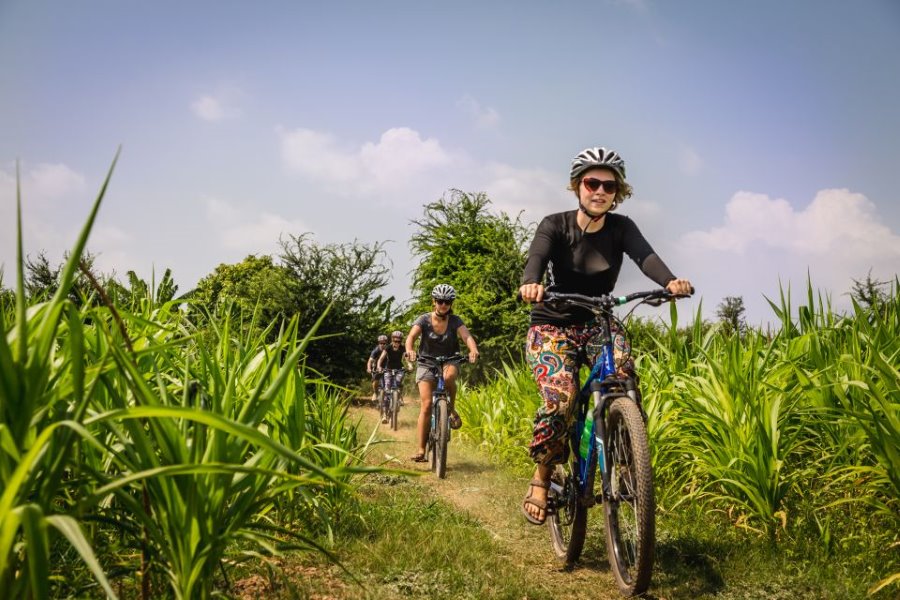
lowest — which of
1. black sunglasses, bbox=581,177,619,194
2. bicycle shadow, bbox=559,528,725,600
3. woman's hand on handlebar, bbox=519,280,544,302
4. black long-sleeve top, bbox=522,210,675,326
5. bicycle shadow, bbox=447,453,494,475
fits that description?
bicycle shadow, bbox=559,528,725,600

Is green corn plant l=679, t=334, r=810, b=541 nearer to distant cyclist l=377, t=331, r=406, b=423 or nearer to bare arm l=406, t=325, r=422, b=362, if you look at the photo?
bare arm l=406, t=325, r=422, b=362

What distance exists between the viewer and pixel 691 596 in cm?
333

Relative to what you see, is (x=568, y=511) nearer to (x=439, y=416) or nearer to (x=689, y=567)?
(x=689, y=567)

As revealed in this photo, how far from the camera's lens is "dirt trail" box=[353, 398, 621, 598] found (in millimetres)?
3570

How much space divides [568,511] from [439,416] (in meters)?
3.98

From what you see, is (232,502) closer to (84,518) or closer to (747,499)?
(84,518)

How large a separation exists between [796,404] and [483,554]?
244 centimetres

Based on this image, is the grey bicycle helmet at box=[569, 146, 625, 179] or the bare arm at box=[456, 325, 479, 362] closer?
the grey bicycle helmet at box=[569, 146, 625, 179]

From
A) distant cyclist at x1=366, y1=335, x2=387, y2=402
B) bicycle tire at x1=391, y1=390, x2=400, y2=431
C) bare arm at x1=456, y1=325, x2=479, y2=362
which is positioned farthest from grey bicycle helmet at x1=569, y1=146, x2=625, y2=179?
distant cyclist at x1=366, y1=335, x2=387, y2=402

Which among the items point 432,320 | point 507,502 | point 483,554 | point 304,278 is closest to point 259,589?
point 483,554

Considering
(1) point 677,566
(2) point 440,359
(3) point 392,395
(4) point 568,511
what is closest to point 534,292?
(4) point 568,511

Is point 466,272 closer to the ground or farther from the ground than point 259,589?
farther from the ground

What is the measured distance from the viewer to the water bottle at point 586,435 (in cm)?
365

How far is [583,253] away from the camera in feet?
13.0
